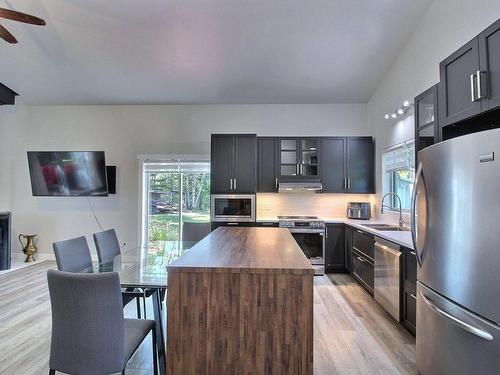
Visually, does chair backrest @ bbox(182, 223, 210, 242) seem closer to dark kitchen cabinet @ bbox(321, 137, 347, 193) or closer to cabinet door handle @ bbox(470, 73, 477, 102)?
dark kitchen cabinet @ bbox(321, 137, 347, 193)

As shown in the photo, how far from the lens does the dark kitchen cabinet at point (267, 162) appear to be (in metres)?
5.07

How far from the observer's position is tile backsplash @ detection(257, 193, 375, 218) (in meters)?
5.36

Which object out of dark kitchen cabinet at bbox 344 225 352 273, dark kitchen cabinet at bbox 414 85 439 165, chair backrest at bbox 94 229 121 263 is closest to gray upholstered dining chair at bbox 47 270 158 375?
chair backrest at bbox 94 229 121 263

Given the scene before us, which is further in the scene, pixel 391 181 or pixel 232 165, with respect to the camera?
pixel 232 165

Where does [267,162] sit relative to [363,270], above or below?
above

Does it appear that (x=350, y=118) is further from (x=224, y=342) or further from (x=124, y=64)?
(x=224, y=342)

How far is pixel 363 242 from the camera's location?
12.6ft

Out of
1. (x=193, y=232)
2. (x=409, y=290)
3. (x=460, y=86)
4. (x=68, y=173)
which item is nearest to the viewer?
(x=460, y=86)

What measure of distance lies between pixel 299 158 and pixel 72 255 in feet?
12.2

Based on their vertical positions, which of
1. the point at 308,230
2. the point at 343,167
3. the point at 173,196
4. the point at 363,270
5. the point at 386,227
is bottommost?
the point at 363,270

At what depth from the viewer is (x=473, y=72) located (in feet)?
6.05

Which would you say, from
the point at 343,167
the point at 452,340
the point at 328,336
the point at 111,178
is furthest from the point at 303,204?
the point at 452,340

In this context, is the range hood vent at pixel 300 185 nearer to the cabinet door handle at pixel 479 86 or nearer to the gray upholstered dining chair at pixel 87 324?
the cabinet door handle at pixel 479 86

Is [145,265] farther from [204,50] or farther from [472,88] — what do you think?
[204,50]
